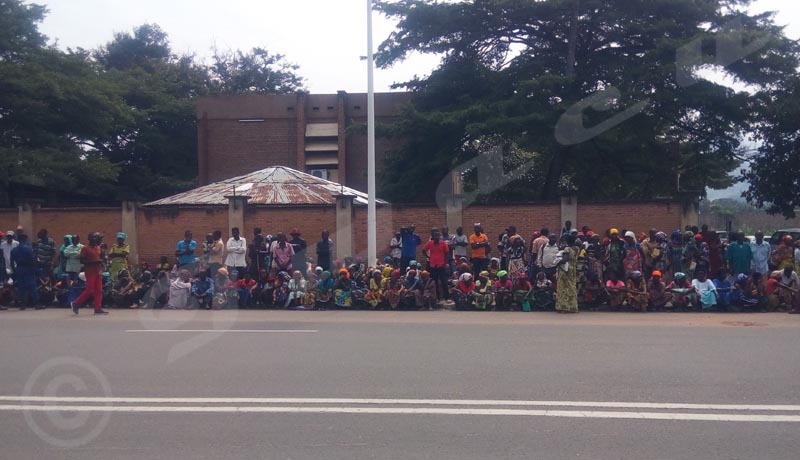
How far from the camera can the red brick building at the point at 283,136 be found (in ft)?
121

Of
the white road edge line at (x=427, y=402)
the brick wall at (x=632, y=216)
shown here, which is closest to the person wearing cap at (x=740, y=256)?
the brick wall at (x=632, y=216)

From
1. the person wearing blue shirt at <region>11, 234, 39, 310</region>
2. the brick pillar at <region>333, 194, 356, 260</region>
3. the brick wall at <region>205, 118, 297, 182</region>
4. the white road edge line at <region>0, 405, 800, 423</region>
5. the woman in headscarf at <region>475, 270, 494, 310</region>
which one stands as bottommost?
the white road edge line at <region>0, 405, 800, 423</region>

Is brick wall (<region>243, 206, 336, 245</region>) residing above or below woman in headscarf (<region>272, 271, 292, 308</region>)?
above

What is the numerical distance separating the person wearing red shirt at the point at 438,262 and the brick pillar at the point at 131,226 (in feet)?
35.6

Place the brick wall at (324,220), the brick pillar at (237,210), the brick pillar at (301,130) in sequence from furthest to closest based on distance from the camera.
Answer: the brick pillar at (301,130) < the brick pillar at (237,210) < the brick wall at (324,220)

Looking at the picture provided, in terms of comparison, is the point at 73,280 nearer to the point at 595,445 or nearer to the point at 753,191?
the point at 595,445

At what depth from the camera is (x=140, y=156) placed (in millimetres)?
40781

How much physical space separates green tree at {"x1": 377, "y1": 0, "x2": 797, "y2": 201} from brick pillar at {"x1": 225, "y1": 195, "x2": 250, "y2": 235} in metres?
6.58

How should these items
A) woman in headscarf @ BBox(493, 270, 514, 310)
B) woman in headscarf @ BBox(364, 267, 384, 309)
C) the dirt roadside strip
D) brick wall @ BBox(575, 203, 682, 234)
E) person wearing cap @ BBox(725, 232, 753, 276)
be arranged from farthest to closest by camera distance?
brick wall @ BBox(575, 203, 682, 234), person wearing cap @ BBox(725, 232, 753, 276), woman in headscarf @ BBox(364, 267, 384, 309), woman in headscarf @ BBox(493, 270, 514, 310), the dirt roadside strip

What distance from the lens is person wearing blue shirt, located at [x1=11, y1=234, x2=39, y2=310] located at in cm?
1512

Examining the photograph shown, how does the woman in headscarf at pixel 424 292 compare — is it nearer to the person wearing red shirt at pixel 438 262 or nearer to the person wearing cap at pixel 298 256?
the person wearing red shirt at pixel 438 262

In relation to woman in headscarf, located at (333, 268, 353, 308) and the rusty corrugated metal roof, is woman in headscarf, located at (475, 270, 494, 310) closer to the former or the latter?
woman in headscarf, located at (333, 268, 353, 308)

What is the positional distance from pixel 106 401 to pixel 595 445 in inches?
175

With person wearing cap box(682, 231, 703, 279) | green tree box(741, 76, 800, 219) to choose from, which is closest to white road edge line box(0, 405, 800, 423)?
person wearing cap box(682, 231, 703, 279)
